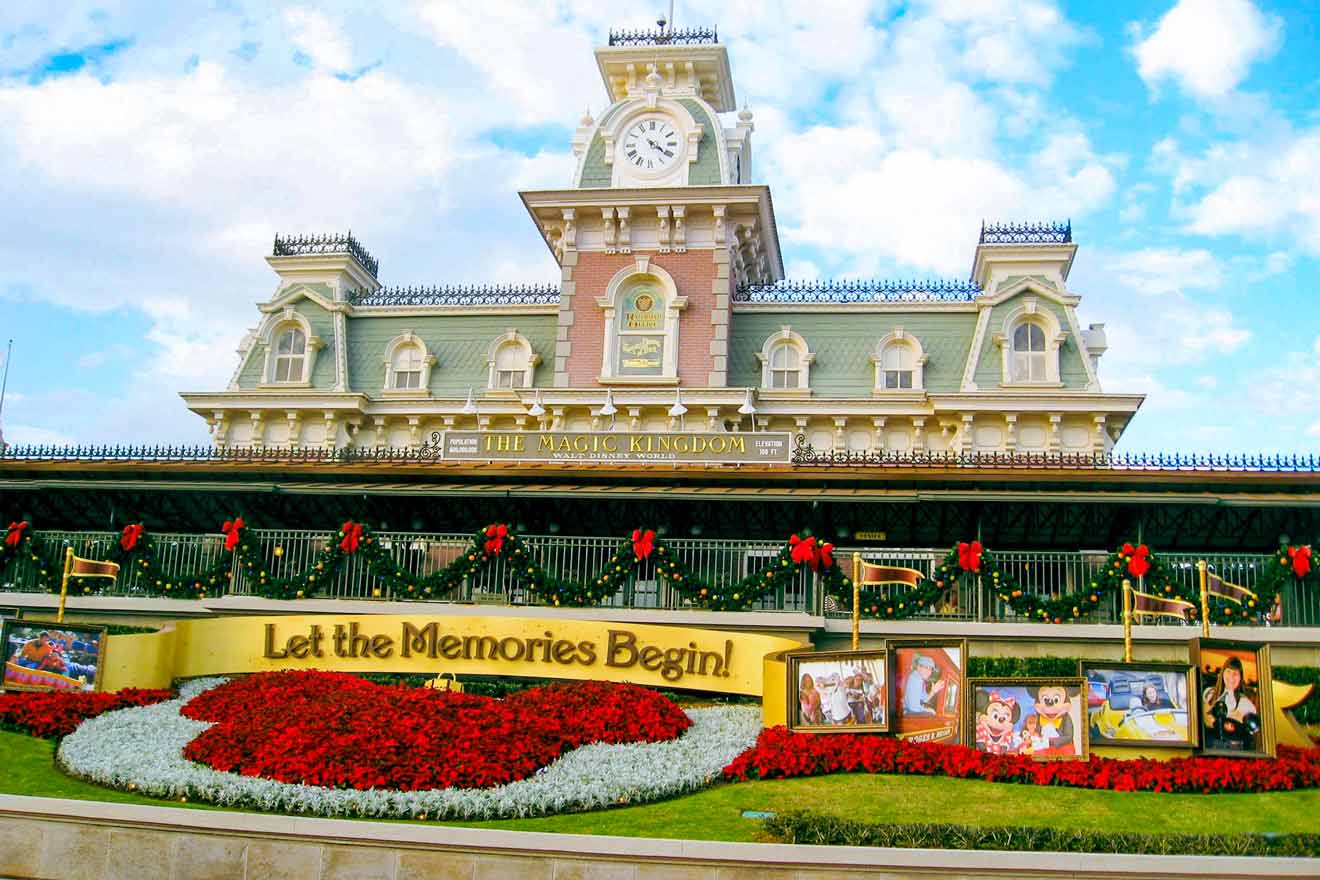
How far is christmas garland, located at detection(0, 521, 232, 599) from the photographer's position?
81.0 ft

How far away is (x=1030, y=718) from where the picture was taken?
653 inches

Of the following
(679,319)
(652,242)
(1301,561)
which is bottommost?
(1301,561)

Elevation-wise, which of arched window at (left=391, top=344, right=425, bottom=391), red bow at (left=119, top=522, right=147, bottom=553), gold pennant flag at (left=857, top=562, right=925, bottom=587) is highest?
arched window at (left=391, top=344, right=425, bottom=391)

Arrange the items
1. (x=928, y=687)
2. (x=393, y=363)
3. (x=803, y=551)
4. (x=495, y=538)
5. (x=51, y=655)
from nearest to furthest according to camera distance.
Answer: (x=928, y=687) < (x=51, y=655) < (x=803, y=551) < (x=495, y=538) < (x=393, y=363)

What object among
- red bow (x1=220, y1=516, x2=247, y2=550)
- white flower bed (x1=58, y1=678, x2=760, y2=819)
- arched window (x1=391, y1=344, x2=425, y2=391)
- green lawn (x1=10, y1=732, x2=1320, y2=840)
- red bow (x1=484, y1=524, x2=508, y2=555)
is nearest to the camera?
green lawn (x1=10, y1=732, x2=1320, y2=840)

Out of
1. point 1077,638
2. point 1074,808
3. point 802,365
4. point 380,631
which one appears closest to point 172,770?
point 380,631

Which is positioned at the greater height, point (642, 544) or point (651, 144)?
point (651, 144)

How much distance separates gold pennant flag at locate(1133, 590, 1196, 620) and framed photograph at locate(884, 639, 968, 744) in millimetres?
5379

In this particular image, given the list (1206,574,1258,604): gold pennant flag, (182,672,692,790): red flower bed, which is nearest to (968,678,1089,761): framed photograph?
(182,672,692,790): red flower bed

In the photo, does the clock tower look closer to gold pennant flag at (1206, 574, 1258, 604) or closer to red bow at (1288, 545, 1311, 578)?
gold pennant flag at (1206, 574, 1258, 604)

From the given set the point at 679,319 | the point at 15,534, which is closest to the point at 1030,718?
the point at 679,319

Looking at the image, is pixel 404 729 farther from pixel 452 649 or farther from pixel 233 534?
pixel 233 534

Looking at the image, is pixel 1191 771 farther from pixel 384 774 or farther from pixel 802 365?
pixel 802 365

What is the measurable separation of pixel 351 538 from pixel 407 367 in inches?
521
